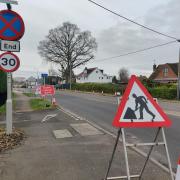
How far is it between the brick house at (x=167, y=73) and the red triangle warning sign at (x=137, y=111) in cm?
5420

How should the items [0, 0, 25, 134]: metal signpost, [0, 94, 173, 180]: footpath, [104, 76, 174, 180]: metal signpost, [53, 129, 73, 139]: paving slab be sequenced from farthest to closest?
1. [53, 129, 73, 139]: paving slab
2. [0, 0, 25, 134]: metal signpost
3. [0, 94, 173, 180]: footpath
4. [104, 76, 174, 180]: metal signpost

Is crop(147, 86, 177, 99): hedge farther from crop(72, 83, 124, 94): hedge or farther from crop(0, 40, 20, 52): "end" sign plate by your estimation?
crop(0, 40, 20, 52): "end" sign plate

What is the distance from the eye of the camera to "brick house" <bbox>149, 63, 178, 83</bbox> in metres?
56.8

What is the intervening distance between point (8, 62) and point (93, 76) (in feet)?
316

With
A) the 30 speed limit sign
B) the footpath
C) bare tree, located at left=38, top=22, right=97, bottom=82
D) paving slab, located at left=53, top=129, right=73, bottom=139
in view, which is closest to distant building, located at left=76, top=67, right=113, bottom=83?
bare tree, located at left=38, top=22, right=97, bottom=82

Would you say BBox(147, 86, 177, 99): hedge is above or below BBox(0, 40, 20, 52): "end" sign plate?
below

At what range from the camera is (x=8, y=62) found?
7656mm

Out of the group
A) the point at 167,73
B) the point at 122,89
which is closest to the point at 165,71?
the point at 167,73

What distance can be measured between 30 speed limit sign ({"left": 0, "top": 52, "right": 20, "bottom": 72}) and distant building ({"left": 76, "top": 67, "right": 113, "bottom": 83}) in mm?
93874

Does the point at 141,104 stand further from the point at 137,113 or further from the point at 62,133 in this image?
the point at 62,133

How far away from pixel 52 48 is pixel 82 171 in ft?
217

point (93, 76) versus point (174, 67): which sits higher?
point (174, 67)

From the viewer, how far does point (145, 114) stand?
13.2ft

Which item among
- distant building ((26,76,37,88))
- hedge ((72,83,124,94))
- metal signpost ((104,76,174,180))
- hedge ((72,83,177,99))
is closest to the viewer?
metal signpost ((104,76,174,180))
